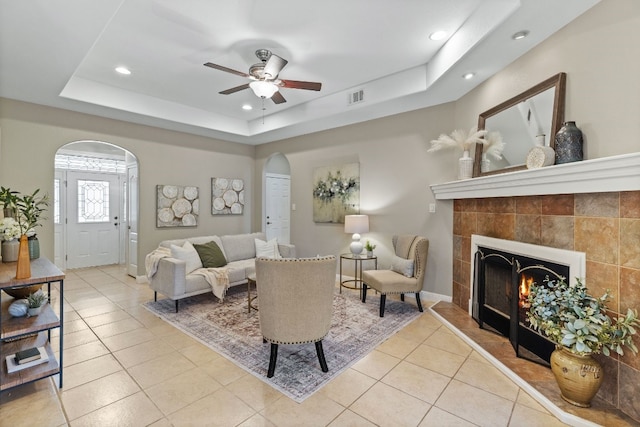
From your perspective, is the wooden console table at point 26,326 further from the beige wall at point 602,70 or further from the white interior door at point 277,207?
the white interior door at point 277,207

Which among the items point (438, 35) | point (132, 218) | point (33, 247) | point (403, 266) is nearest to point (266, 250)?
point (403, 266)

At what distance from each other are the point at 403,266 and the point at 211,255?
8.73 feet

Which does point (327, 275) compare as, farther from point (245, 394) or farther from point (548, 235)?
point (548, 235)

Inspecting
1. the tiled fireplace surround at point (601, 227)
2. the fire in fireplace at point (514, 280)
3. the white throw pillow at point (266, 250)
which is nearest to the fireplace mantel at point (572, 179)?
the tiled fireplace surround at point (601, 227)

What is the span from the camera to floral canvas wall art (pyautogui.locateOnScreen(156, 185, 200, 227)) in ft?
16.7

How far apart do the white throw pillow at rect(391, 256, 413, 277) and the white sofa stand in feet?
6.24

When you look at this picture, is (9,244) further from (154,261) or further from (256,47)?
(256,47)

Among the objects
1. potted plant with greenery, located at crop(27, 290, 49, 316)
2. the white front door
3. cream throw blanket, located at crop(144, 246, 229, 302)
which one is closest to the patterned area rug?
cream throw blanket, located at crop(144, 246, 229, 302)

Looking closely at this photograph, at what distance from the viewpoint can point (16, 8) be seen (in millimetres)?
2090

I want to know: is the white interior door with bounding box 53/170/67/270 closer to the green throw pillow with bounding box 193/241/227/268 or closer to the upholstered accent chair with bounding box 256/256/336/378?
the green throw pillow with bounding box 193/241/227/268

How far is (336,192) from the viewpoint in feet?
16.8

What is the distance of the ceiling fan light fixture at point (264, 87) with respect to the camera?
3.13m

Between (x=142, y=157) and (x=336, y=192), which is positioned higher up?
(x=142, y=157)

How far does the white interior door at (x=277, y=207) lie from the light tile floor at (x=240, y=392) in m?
3.78
